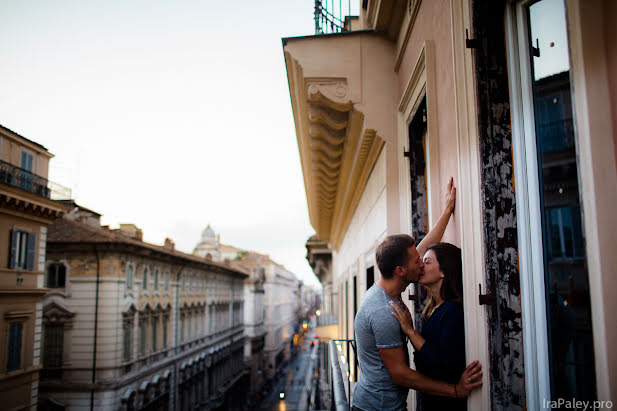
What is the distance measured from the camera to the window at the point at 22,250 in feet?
48.3

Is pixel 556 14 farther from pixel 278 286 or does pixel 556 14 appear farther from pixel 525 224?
pixel 278 286

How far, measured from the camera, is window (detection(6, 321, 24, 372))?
1444cm

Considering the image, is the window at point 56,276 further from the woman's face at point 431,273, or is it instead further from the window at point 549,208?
the window at point 549,208

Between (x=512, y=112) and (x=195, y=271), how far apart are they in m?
30.9

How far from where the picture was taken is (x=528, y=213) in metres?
1.92

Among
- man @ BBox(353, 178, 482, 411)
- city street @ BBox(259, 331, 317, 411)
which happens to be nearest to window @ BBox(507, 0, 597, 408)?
man @ BBox(353, 178, 482, 411)

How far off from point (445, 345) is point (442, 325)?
10cm

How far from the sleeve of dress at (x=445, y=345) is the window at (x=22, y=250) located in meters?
16.1

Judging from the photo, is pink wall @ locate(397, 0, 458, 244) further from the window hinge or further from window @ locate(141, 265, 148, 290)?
window @ locate(141, 265, 148, 290)

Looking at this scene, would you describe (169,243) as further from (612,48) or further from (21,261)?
(612,48)

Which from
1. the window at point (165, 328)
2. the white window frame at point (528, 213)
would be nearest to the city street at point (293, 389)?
the window at point (165, 328)

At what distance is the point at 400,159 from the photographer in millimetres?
4062

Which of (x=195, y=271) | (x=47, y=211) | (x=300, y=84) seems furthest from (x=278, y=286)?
(x=300, y=84)

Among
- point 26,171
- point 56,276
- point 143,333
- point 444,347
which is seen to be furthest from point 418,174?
point 143,333
